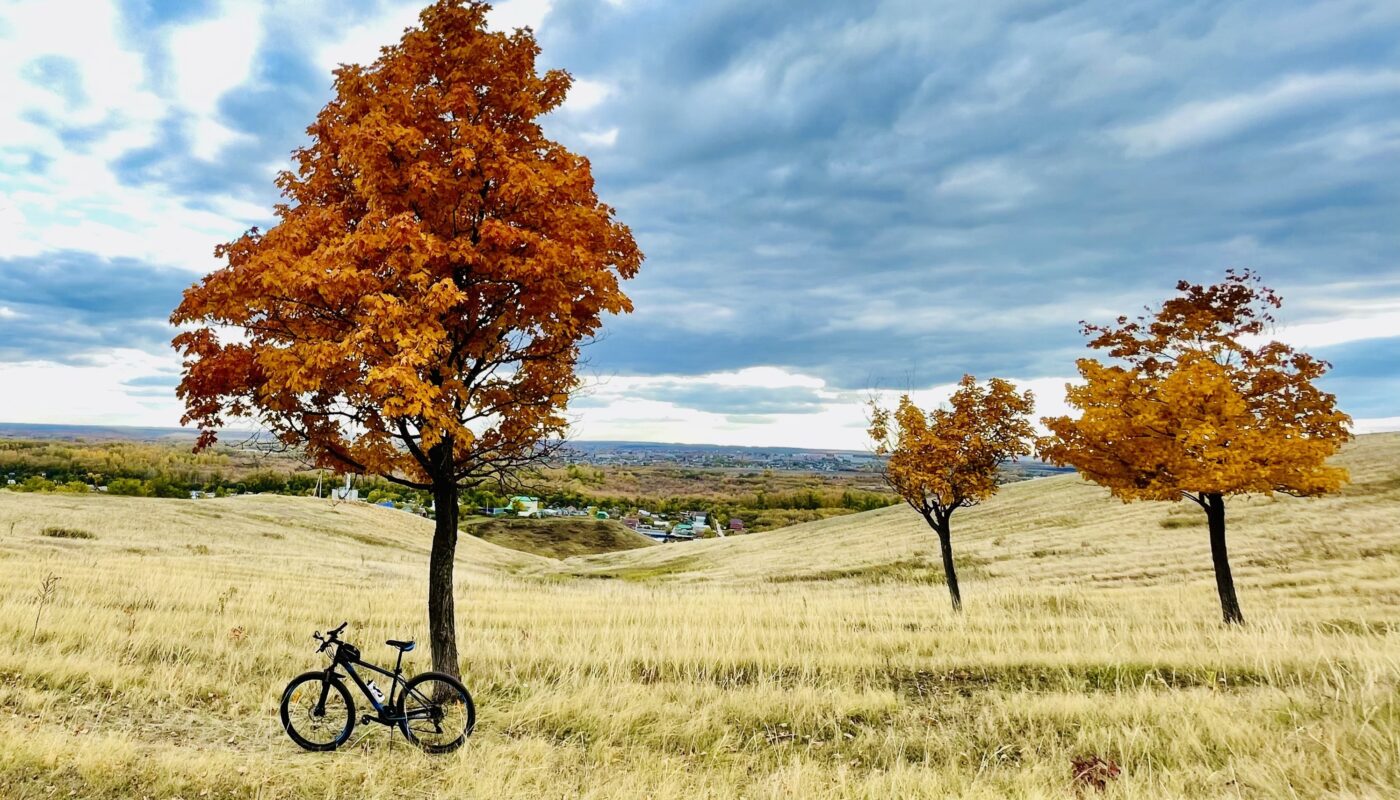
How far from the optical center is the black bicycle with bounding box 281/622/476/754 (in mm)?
7992

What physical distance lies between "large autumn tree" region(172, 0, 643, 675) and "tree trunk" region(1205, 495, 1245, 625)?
18.0 metres

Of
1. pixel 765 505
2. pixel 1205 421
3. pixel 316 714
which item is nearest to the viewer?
pixel 316 714

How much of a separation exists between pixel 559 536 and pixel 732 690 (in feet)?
317

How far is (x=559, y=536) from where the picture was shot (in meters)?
103

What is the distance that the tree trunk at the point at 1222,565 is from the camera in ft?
59.7

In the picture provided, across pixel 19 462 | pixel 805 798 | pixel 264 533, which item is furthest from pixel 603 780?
pixel 19 462

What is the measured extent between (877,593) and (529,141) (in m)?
26.2

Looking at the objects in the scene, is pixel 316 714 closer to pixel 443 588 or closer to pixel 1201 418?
pixel 443 588

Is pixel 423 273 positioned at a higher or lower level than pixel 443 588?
higher

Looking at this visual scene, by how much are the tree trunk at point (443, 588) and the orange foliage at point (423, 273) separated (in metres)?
0.41

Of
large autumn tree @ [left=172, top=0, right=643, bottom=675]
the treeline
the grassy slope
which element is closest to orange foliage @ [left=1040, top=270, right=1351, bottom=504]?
large autumn tree @ [left=172, top=0, right=643, bottom=675]

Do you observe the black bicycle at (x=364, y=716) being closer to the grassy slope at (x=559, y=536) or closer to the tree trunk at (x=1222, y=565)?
the tree trunk at (x=1222, y=565)

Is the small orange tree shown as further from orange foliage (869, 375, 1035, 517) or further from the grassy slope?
the grassy slope

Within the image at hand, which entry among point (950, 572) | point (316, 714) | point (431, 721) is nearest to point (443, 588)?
point (431, 721)
